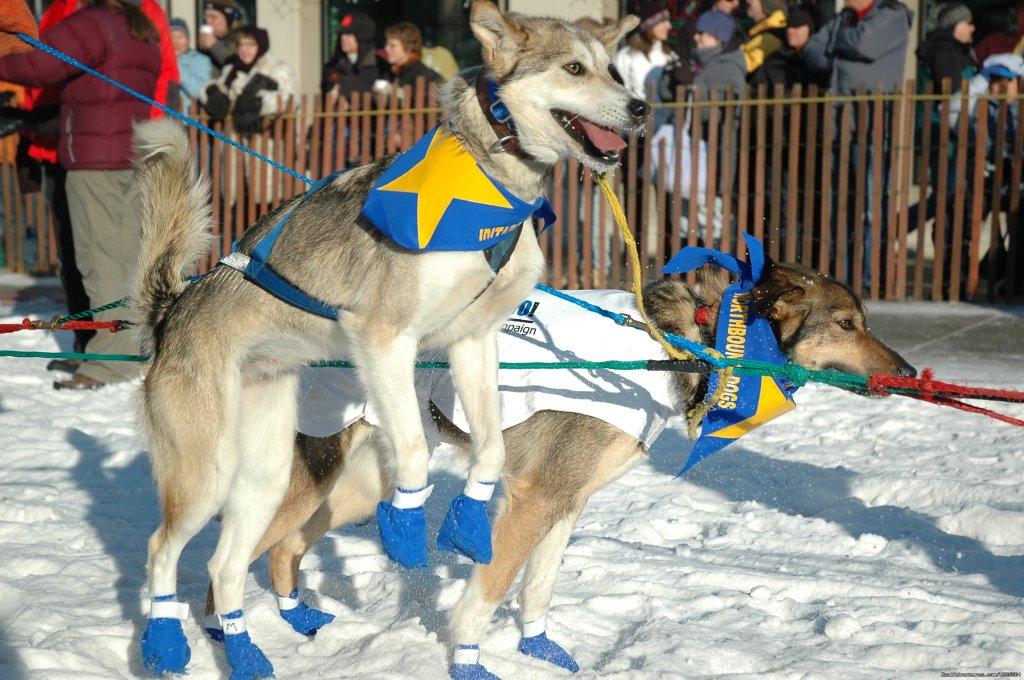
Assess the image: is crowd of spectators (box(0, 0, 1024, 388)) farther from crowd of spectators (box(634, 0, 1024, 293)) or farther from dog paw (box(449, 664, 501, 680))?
dog paw (box(449, 664, 501, 680))

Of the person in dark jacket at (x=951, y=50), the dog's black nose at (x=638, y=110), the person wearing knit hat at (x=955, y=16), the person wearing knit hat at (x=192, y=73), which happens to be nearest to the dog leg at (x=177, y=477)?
the dog's black nose at (x=638, y=110)

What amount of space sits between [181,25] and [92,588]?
873 centimetres

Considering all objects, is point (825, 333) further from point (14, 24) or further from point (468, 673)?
point (14, 24)

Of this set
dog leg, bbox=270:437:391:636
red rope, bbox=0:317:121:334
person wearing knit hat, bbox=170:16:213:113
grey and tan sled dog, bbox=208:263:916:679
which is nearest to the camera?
grey and tan sled dog, bbox=208:263:916:679

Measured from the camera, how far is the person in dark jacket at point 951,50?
8953mm

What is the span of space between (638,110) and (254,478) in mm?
1602

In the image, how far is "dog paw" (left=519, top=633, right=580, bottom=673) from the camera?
355 centimetres

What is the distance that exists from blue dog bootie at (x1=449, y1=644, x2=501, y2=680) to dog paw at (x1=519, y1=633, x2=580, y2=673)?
229 millimetres

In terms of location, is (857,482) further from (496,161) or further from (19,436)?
(19,436)

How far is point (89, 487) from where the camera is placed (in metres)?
5.19

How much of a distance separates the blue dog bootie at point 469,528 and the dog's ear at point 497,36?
114 cm

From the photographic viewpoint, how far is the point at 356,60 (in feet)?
34.8

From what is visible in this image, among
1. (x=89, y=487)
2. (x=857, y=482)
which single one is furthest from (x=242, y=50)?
(x=857, y=482)

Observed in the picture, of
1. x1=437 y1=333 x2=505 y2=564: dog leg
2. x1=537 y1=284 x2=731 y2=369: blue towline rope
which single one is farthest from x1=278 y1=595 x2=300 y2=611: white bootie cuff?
x1=537 y1=284 x2=731 y2=369: blue towline rope
